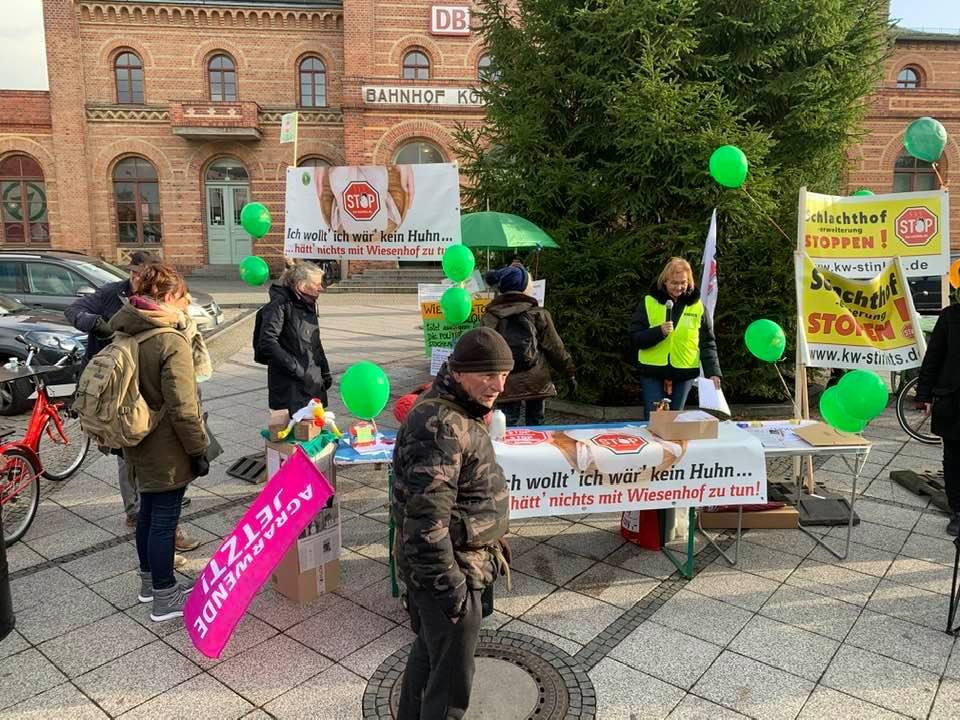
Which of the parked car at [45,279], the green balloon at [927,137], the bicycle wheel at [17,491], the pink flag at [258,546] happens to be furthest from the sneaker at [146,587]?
the parked car at [45,279]

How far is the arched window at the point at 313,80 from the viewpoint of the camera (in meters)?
26.9

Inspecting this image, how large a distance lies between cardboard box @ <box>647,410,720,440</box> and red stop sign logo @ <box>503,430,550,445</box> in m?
0.71

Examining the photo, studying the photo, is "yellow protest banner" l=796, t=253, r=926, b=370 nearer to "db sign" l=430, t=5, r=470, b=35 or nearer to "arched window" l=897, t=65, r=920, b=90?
"db sign" l=430, t=5, r=470, b=35

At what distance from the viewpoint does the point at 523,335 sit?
17.8 feet

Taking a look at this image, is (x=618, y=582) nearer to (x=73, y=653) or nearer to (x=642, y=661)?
(x=642, y=661)

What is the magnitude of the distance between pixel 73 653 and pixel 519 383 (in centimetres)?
342

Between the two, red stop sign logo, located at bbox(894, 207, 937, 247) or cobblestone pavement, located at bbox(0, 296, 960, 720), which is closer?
cobblestone pavement, located at bbox(0, 296, 960, 720)

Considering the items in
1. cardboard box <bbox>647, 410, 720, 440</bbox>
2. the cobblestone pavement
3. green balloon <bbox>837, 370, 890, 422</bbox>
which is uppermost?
green balloon <bbox>837, 370, 890, 422</bbox>

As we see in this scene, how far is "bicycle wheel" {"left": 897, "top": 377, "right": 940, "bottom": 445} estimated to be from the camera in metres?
7.34

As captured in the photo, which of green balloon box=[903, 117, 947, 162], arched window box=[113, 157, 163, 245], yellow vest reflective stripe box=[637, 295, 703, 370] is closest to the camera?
green balloon box=[903, 117, 947, 162]

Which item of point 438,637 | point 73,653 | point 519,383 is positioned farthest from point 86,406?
point 519,383

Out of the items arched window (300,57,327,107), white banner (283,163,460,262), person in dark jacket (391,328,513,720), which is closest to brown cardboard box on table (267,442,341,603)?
person in dark jacket (391,328,513,720)

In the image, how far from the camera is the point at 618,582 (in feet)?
14.3

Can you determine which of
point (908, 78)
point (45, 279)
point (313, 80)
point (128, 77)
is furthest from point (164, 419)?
point (908, 78)
